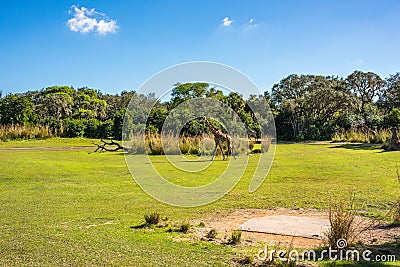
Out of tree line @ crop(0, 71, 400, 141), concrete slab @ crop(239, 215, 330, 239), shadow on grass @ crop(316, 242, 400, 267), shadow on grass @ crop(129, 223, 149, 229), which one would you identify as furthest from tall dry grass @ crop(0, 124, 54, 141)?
shadow on grass @ crop(316, 242, 400, 267)

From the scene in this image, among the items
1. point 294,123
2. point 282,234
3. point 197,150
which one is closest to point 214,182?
point 282,234

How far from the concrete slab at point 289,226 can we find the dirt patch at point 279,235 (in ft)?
0.38

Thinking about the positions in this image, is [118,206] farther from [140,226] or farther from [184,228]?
[184,228]

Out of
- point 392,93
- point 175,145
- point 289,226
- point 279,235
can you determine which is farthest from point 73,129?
point 392,93

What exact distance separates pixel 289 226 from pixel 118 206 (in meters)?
2.79

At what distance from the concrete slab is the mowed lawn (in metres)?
0.79

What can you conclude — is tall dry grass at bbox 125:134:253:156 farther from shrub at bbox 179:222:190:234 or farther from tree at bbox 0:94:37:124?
tree at bbox 0:94:37:124

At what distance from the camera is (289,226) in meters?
4.77

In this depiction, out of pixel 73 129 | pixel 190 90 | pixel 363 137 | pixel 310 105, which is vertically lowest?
pixel 363 137

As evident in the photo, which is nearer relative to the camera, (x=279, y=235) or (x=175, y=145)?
(x=279, y=235)

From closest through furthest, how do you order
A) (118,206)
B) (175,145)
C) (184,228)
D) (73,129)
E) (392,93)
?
(184,228)
(118,206)
(175,145)
(73,129)
(392,93)

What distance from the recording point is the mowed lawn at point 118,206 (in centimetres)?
376

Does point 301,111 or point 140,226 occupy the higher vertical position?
point 301,111

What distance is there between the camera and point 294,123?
33.6 metres
